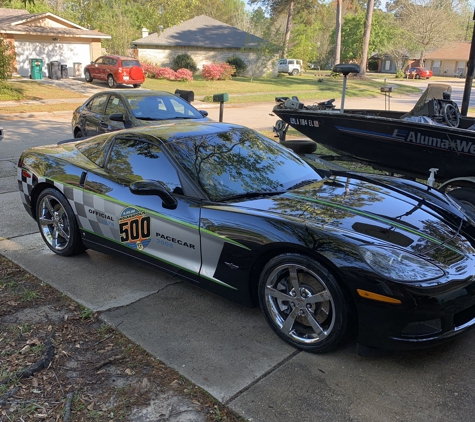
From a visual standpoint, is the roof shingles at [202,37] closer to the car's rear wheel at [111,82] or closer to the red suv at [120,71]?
the red suv at [120,71]

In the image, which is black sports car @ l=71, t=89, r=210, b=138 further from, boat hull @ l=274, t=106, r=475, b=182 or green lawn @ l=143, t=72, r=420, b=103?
green lawn @ l=143, t=72, r=420, b=103

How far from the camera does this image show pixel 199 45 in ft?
136

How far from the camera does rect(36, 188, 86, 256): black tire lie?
462cm

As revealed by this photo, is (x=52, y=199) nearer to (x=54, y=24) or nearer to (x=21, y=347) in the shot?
(x=21, y=347)

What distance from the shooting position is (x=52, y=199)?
4.80 m

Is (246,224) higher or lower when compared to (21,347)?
higher

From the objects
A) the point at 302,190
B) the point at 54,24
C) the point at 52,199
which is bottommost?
the point at 52,199

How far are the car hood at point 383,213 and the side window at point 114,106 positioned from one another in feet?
19.2

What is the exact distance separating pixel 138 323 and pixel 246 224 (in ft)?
3.69

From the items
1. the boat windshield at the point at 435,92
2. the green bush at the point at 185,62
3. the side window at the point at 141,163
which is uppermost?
the green bush at the point at 185,62

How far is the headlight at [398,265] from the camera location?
2.80m

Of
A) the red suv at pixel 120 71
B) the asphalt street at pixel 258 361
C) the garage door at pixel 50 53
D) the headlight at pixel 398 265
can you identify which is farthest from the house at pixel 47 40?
the headlight at pixel 398 265

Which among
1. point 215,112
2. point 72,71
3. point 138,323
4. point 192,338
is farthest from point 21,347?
point 72,71

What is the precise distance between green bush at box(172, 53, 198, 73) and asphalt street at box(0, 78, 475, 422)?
1470 inches
